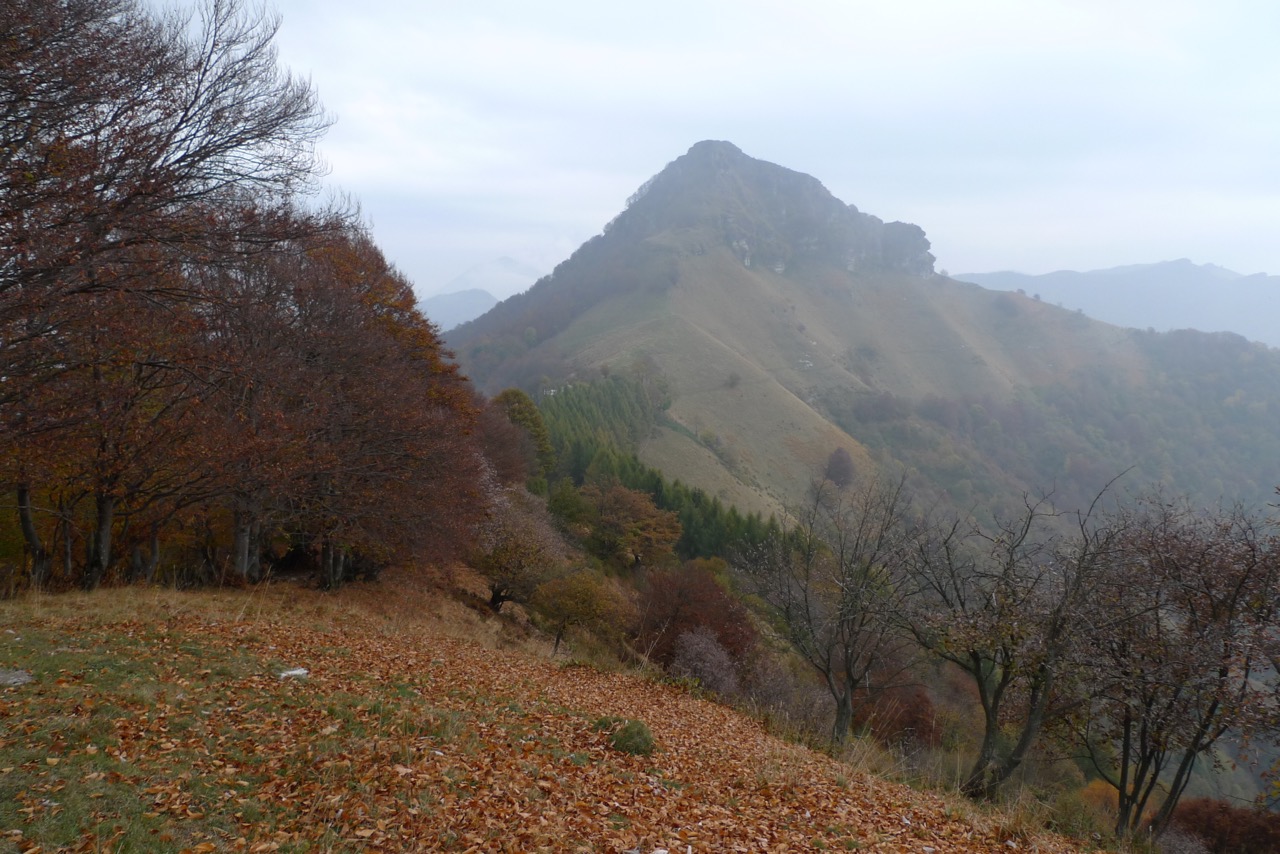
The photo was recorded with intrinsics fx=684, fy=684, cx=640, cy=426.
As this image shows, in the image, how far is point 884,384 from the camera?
525ft

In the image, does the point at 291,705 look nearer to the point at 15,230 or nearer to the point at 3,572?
the point at 15,230

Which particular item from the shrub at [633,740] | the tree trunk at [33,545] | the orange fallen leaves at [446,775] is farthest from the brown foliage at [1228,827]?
the tree trunk at [33,545]

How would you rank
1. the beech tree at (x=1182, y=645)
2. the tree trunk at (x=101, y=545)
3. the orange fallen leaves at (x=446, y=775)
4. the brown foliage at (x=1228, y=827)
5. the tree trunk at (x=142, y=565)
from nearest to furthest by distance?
1. the orange fallen leaves at (x=446, y=775)
2. the beech tree at (x=1182, y=645)
3. the tree trunk at (x=101, y=545)
4. the tree trunk at (x=142, y=565)
5. the brown foliage at (x=1228, y=827)

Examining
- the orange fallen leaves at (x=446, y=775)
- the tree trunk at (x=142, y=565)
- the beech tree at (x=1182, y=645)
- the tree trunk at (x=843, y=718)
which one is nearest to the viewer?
the orange fallen leaves at (x=446, y=775)

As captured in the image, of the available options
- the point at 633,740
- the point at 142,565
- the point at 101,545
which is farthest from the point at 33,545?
the point at 633,740

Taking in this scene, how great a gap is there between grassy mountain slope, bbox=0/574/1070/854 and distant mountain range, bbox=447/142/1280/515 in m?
62.5

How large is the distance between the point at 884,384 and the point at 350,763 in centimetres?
16535

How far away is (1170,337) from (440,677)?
228588 mm

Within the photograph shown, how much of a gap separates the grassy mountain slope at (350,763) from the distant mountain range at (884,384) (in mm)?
62525

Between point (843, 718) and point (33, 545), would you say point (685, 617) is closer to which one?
point (843, 718)

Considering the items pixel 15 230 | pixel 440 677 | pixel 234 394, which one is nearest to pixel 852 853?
pixel 440 677

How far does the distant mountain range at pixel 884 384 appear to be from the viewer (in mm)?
98312

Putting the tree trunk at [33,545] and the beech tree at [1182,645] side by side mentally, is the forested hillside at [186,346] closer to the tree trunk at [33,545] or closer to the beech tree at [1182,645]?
the tree trunk at [33,545]

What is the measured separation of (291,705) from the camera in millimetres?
8336
